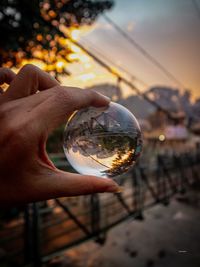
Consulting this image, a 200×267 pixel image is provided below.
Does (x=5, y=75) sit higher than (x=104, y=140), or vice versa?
(x=5, y=75)

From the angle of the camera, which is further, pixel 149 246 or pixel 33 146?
pixel 149 246

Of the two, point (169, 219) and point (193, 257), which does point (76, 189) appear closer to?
point (193, 257)

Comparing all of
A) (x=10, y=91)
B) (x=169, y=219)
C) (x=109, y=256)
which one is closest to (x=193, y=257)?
(x=109, y=256)

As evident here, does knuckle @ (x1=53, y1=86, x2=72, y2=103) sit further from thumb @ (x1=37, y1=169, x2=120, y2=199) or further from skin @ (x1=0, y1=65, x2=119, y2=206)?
thumb @ (x1=37, y1=169, x2=120, y2=199)

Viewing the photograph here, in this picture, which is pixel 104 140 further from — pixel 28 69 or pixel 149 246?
pixel 149 246

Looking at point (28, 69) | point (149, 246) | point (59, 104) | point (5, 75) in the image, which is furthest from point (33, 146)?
point (149, 246)

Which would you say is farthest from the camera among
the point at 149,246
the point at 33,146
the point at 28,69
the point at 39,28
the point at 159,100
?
the point at 159,100
